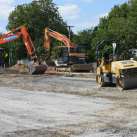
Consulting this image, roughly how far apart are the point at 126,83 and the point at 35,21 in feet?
157

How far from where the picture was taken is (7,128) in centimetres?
577

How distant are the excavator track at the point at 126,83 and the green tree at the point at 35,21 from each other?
1742 inches

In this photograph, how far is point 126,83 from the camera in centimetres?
1306

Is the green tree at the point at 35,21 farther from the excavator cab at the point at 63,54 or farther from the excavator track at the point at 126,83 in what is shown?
the excavator track at the point at 126,83

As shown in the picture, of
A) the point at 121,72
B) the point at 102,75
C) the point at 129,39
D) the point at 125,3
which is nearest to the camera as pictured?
the point at 121,72

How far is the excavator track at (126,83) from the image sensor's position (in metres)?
13.1

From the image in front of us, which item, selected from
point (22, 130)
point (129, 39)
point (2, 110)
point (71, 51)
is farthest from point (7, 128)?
point (129, 39)

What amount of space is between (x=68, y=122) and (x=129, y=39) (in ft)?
107

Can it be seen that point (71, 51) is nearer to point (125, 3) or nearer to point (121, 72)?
point (121, 72)

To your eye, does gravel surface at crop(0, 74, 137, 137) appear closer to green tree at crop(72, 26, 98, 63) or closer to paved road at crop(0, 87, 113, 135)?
paved road at crop(0, 87, 113, 135)

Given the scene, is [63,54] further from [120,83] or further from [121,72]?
[121,72]

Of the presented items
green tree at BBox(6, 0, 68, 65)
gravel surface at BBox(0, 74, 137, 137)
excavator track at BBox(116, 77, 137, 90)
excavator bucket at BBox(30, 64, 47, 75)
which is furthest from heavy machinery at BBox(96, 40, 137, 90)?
green tree at BBox(6, 0, 68, 65)

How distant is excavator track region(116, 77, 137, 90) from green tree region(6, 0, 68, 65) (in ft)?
145

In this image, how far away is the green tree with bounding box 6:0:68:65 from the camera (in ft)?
191
